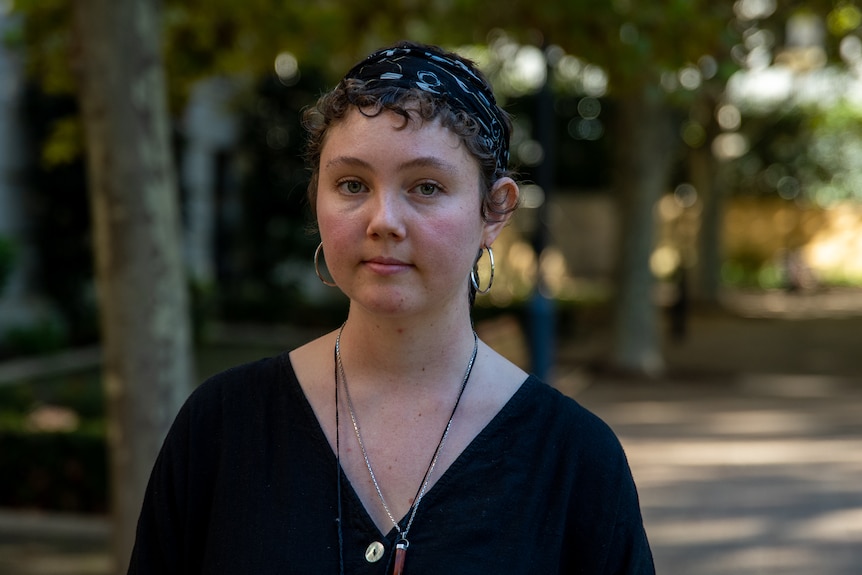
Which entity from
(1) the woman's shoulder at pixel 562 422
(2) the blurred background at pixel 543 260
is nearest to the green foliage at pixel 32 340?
(2) the blurred background at pixel 543 260

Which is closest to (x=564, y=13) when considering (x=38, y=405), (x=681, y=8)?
(x=681, y=8)

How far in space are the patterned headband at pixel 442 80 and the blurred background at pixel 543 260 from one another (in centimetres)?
53

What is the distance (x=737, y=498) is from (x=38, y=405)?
536 cm

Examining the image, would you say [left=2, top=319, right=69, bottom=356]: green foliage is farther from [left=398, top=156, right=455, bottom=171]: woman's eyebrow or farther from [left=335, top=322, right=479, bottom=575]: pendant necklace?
[left=398, top=156, right=455, bottom=171]: woman's eyebrow

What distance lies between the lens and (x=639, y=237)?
571 inches

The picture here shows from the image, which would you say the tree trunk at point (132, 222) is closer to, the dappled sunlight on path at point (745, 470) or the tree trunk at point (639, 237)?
the dappled sunlight on path at point (745, 470)

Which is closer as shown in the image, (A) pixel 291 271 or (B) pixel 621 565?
(B) pixel 621 565

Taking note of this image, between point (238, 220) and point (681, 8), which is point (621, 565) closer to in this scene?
point (681, 8)

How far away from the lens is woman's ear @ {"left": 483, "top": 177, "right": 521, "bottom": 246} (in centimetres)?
184

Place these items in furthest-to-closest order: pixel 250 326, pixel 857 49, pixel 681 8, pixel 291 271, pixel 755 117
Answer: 1. pixel 755 117
2. pixel 291 271
3. pixel 250 326
4. pixel 857 49
5. pixel 681 8

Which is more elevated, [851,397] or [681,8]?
[681,8]

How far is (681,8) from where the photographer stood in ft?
18.5

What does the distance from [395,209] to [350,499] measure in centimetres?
44

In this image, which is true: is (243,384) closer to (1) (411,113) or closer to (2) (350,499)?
(2) (350,499)
